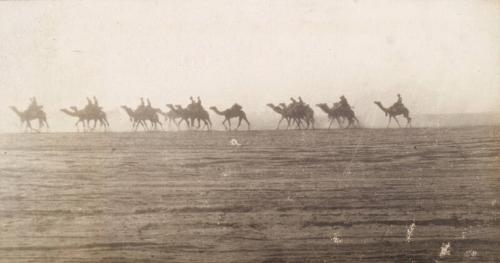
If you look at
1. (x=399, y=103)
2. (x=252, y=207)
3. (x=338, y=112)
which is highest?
(x=399, y=103)

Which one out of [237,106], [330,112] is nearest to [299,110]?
[330,112]

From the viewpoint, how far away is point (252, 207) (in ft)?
20.0

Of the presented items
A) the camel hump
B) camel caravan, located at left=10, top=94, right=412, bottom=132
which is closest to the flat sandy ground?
camel caravan, located at left=10, top=94, right=412, bottom=132

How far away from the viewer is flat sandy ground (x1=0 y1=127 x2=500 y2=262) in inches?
217

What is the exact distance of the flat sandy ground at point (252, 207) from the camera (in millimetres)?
5523

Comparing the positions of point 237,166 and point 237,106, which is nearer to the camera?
point 237,166

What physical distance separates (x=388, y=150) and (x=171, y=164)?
12.4 feet

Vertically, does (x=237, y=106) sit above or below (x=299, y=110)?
above

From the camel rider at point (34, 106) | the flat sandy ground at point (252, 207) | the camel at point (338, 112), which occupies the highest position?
the camel rider at point (34, 106)

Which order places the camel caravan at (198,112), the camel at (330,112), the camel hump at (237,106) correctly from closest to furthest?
1. the camel caravan at (198,112)
2. the camel hump at (237,106)
3. the camel at (330,112)

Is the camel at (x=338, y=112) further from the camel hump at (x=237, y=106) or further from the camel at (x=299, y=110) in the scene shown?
the camel hump at (x=237, y=106)

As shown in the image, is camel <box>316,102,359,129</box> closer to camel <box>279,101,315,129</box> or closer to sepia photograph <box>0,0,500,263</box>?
camel <box>279,101,315,129</box>

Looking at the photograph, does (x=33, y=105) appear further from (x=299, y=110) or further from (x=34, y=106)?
(x=299, y=110)

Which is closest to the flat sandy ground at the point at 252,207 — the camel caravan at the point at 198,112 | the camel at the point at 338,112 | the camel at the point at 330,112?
the camel caravan at the point at 198,112
